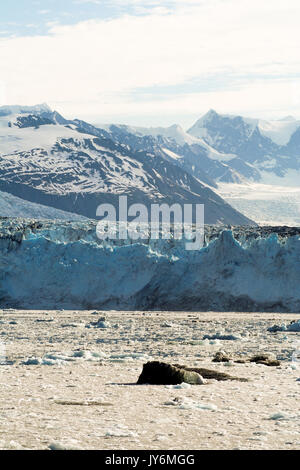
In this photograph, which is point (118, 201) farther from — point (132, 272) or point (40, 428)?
point (40, 428)

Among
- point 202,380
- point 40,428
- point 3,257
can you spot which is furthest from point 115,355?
point 3,257

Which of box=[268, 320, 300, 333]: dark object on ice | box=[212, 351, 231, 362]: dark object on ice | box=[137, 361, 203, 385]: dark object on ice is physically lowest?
box=[268, 320, 300, 333]: dark object on ice

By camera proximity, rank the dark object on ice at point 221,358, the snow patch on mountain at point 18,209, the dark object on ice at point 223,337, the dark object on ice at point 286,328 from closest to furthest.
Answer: the dark object on ice at point 221,358 → the dark object on ice at point 223,337 → the dark object on ice at point 286,328 → the snow patch on mountain at point 18,209

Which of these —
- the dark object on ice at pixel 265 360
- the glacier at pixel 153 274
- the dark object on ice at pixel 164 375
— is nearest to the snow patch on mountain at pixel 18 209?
the glacier at pixel 153 274

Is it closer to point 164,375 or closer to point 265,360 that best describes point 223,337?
point 265,360

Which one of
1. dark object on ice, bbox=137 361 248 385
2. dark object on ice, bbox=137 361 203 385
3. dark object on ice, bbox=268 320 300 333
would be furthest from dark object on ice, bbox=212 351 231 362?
dark object on ice, bbox=268 320 300 333

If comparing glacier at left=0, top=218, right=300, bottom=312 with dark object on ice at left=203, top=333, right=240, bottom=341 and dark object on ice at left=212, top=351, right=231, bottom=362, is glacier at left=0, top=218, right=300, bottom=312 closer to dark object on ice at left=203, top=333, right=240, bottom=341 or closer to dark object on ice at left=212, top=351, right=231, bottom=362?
dark object on ice at left=203, top=333, right=240, bottom=341

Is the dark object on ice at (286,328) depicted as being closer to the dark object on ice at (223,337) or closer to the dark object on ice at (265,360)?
the dark object on ice at (223,337)

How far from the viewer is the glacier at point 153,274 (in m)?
45.8

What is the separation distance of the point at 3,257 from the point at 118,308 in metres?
9.06

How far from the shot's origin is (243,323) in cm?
3869

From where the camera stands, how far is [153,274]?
155ft

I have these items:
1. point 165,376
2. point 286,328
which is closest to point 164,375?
point 165,376

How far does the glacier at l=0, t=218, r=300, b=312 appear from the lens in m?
45.8
